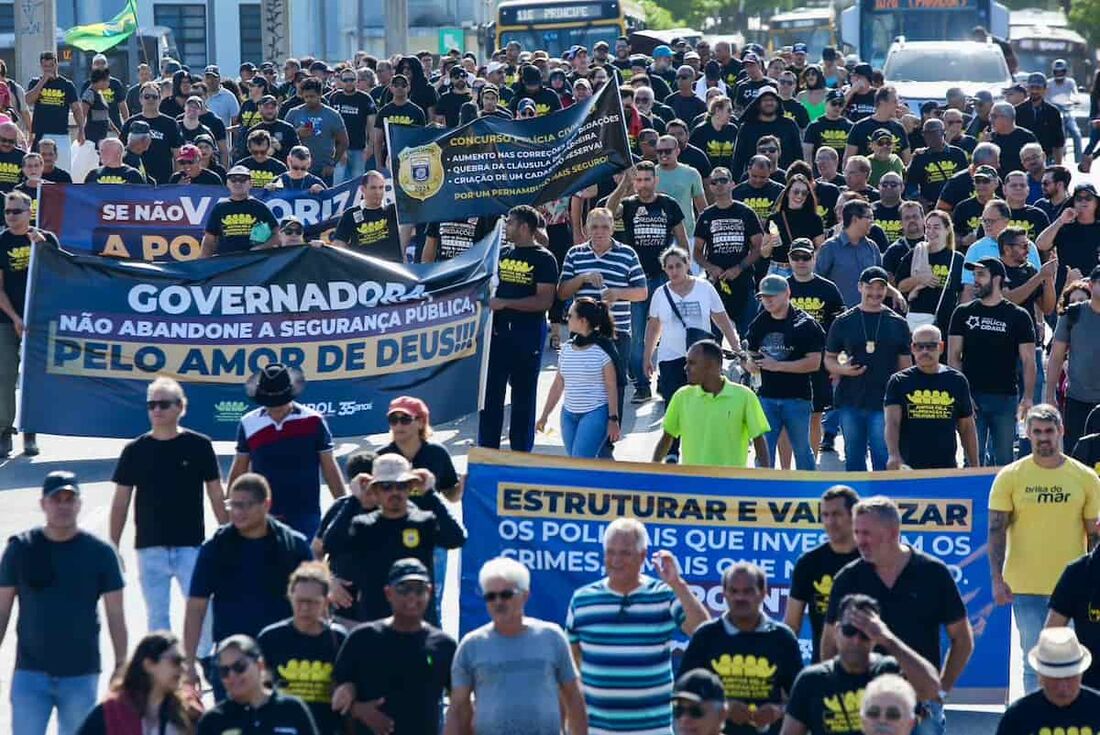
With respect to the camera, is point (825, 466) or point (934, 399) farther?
point (825, 466)

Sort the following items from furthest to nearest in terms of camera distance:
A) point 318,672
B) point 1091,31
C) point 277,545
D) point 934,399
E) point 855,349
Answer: point 1091,31
point 855,349
point 934,399
point 277,545
point 318,672

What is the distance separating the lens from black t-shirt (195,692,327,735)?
7527mm

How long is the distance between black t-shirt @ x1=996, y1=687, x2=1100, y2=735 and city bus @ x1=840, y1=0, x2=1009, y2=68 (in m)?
38.0

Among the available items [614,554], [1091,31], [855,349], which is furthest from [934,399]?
[1091,31]

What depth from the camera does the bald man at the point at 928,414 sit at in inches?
480

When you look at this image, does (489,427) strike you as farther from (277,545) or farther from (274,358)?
(277,545)

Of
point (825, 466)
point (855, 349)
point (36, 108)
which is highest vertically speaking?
point (36, 108)

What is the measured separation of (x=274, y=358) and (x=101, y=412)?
120 centimetres

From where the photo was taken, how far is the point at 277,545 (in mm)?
9047

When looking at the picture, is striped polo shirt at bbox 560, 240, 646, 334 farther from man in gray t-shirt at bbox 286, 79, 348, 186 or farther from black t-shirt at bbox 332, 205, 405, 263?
man in gray t-shirt at bbox 286, 79, 348, 186

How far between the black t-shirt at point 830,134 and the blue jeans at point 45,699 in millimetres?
14574

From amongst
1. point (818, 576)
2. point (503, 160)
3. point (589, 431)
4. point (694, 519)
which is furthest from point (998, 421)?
point (503, 160)

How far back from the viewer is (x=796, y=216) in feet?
57.1

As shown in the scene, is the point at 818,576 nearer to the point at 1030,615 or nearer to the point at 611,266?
the point at 1030,615
